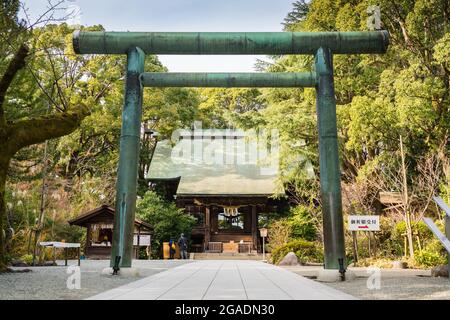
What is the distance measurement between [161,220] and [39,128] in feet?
48.4

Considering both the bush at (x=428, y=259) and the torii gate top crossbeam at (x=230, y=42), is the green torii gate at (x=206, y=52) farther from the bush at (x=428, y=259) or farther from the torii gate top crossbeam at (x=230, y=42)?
the bush at (x=428, y=259)

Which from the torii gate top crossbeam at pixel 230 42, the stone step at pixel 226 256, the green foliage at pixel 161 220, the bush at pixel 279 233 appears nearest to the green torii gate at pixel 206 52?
the torii gate top crossbeam at pixel 230 42

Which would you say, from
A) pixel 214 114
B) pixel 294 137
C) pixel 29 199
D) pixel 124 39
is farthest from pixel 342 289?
pixel 214 114

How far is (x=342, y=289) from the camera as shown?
247 inches

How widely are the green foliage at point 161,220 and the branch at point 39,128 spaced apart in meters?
13.9

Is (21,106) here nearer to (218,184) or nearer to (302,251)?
(302,251)

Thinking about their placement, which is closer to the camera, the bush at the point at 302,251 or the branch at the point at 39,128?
the branch at the point at 39,128

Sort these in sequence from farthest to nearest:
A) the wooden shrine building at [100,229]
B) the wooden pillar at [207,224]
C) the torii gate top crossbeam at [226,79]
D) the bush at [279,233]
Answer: the wooden pillar at [207,224] → the bush at [279,233] → the wooden shrine building at [100,229] → the torii gate top crossbeam at [226,79]

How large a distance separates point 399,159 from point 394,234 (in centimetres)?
319

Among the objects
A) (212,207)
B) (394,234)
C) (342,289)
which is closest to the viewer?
(342,289)

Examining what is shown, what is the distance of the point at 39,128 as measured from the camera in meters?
8.66

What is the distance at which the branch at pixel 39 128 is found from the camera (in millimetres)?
8555

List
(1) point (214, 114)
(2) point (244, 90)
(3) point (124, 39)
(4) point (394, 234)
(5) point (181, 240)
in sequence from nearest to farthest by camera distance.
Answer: (3) point (124, 39)
(4) point (394, 234)
(5) point (181, 240)
(2) point (244, 90)
(1) point (214, 114)

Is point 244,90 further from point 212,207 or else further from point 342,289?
point 342,289
